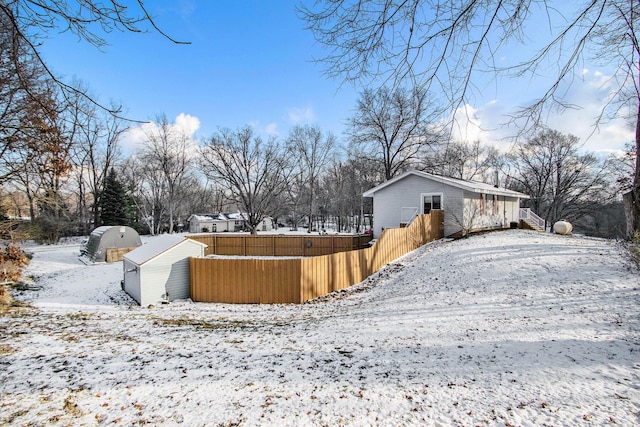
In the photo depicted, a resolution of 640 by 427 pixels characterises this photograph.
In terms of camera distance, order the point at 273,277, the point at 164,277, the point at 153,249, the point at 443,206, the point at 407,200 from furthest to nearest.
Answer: the point at 407,200 < the point at 443,206 < the point at 153,249 < the point at 164,277 < the point at 273,277

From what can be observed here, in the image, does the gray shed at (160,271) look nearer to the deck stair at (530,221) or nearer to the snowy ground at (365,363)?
the snowy ground at (365,363)

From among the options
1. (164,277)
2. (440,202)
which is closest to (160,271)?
→ (164,277)

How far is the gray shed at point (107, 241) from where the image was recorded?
1686cm

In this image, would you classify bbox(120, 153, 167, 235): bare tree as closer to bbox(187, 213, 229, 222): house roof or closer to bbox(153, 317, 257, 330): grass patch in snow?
bbox(187, 213, 229, 222): house roof

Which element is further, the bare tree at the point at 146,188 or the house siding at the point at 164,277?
the bare tree at the point at 146,188

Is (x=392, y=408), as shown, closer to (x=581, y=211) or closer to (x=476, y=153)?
(x=476, y=153)

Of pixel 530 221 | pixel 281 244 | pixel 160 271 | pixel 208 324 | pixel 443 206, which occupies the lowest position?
pixel 208 324

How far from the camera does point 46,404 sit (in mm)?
2873

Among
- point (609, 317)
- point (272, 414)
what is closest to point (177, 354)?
point (272, 414)

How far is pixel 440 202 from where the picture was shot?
17.0 meters

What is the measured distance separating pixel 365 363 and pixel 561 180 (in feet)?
129

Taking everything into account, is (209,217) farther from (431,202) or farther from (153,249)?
(431,202)

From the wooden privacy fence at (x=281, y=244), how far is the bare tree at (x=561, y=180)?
2184 centimetres

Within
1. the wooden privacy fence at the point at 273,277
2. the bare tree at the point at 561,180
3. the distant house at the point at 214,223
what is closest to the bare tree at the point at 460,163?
the bare tree at the point at 561,180
